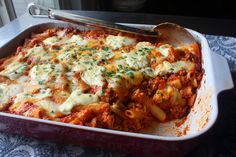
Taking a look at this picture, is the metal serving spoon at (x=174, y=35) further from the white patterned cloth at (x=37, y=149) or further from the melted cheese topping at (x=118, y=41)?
the white patterned cloth at (x=37, y=149)

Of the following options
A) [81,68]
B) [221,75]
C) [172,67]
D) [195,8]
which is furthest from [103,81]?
[195,8]

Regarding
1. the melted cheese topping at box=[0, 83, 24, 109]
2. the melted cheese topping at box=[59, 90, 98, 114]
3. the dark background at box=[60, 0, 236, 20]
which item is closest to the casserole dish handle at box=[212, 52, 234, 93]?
the melted cheese topping at box=[59, 90, 98, 114]

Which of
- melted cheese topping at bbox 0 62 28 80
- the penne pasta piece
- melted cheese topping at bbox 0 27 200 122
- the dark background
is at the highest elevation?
melted cheese topping at bbox 0 27 200 122

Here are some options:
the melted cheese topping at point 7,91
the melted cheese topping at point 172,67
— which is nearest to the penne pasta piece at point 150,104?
the melted cheese topping at point 172,67

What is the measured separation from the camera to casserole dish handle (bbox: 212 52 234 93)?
84 centimetres

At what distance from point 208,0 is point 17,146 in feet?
8.12

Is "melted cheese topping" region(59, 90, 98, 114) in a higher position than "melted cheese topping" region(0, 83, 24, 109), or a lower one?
higher

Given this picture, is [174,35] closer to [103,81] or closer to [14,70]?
[103,81]

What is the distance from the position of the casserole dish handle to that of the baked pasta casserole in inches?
5.0

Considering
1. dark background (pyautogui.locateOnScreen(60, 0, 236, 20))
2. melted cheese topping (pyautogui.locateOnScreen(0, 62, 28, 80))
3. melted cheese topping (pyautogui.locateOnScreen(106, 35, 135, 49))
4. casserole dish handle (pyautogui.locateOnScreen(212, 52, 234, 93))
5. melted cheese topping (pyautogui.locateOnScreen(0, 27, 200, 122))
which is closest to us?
casserole dish handle (pyautogui.locateOnScreen(212, 52, 234, 93))

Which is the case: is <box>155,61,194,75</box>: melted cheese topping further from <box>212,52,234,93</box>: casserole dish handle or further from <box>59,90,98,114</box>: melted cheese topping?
<box>59,90,98,114</box>: melted cheese topping

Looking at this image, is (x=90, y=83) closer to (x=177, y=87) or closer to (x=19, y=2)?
(x=177, y=87)

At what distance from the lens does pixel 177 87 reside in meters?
1.05

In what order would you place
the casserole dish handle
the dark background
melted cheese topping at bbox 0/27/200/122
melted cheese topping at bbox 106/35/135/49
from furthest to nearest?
1. the dark background
2. melted cheese topping at bbox 106/35/135/49
3. melted cheese topping at bbox 0/27/200/122
4. the casserole dish handle
